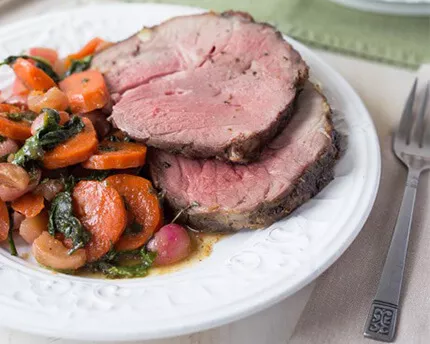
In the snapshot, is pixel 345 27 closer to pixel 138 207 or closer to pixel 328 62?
pixel 328 62

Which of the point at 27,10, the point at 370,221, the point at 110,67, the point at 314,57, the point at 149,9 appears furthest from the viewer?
the point at 27,10

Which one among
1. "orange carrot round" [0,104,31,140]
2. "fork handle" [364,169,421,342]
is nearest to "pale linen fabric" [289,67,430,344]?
"fork handle" [364,169,421,342]

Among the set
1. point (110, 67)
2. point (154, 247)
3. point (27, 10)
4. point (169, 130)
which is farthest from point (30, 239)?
point (27, 10)

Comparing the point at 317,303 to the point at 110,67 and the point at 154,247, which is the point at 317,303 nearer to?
the point at 154,247

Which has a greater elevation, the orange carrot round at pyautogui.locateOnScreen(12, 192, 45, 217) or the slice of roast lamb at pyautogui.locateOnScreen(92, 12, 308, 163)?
the slice of roast lamb at pyautogui.locateOnScreen(92, 12, 308, 163)

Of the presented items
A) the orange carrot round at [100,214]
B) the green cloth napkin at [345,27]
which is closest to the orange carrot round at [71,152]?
the orange carrot round at [100,214]

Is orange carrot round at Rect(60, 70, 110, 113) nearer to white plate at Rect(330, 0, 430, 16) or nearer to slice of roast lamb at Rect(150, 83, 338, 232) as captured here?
slice of roast lamb at Rect(150, 83, 338, 232)
